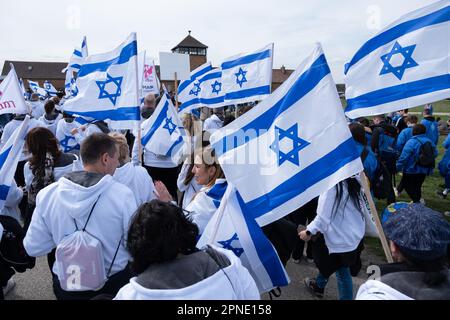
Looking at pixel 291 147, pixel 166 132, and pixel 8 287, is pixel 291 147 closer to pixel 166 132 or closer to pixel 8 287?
pixel 166 132

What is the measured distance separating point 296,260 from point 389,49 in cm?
290

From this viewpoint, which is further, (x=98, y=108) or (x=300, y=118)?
(x=98, y=108)

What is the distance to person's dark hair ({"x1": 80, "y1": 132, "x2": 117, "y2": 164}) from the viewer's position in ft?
8.41

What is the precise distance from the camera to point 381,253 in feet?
16.9

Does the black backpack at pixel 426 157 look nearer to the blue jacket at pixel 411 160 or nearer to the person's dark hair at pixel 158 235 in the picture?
the blue jacket at pixel 411 160

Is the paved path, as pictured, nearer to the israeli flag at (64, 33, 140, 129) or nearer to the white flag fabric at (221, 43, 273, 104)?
the israeli flag at (64, 33, 140, 129)

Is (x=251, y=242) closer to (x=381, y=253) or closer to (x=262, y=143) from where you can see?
(x=262, y=143)

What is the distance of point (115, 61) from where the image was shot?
194 inches

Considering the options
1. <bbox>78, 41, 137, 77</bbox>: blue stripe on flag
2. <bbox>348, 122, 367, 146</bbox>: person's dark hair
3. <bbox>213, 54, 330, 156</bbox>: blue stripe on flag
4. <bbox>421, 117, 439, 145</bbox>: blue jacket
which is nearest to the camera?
<bbox>213, 54, 330, 156</bbox>: blue stripe on flag

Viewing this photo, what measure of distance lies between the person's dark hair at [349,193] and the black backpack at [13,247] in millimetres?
2854

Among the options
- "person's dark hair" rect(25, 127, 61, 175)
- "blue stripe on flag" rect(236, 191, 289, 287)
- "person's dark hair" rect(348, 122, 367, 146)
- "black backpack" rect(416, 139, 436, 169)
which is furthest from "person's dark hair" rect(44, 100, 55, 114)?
"black backpack" rect(416, 139, 436, 169)

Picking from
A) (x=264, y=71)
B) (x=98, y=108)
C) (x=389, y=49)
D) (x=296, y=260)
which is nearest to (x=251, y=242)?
(x=389, y=49)

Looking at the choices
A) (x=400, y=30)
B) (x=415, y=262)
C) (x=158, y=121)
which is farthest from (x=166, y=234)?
(x=158, y=121)

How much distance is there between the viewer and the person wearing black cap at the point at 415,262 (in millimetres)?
1487
